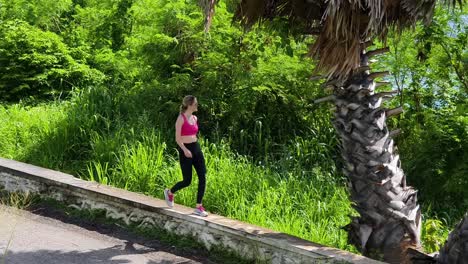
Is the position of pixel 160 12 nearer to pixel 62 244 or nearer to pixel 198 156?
pixel 198 156

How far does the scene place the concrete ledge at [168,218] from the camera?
5879 millimetres

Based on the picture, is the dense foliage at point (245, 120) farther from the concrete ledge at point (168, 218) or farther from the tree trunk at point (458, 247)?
the tree trunk at point (458, 247)

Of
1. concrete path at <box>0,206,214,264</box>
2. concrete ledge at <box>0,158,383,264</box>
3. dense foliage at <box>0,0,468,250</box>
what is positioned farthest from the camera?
dense foliage at <box>0,0,468,250</box>

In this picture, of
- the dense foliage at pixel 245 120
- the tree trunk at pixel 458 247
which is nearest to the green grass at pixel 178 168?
the dense foliage at pixel 245 120

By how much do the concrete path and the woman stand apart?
61 centimetres

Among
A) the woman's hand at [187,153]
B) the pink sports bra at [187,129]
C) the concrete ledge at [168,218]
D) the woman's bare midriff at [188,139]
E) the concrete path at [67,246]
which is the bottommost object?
the concrete path at [67,246]

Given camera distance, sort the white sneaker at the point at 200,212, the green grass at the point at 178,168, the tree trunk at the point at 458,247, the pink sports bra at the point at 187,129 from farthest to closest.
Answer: the green grass at the point at 178,168 < the pink sports bra at the point at 187,129 < the white sneaker at the point at 200,212 < the tree trunk at the point at 458,247

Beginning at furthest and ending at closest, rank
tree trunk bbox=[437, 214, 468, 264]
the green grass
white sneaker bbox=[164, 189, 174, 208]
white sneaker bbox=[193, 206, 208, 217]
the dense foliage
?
the dense foliage → the green grass → white sneaker bbox=[164, 189, 174, 208] → white sneaker bbox=[193, 206, 208, 217] → tree trunk bbox=[437, 214, 468, 264]

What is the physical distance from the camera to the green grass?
7.23m

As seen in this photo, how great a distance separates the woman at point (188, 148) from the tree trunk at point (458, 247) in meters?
2.69

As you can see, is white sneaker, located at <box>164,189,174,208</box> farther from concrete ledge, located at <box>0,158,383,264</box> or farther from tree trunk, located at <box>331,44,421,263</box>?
tree trunk, located at <box>331,44,421,263</box>

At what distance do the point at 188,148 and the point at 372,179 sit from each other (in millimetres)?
2127

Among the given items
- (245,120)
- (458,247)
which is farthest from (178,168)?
(458,247)

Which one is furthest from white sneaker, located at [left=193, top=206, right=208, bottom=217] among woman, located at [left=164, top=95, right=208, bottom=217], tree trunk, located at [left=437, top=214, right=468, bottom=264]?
tree trunk, located at [left=437, top=214, right=468, bottom=264]
